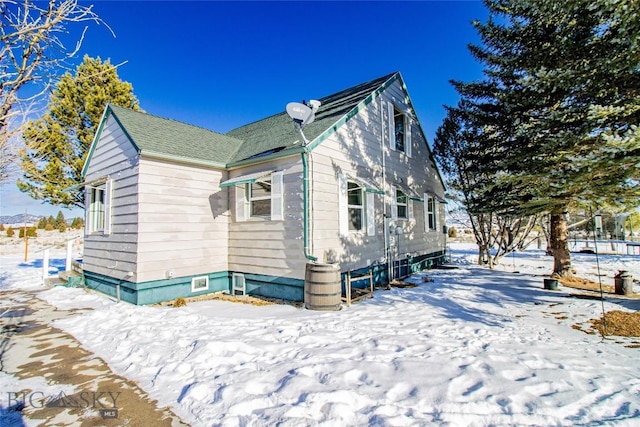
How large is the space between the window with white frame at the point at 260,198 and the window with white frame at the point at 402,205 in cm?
512

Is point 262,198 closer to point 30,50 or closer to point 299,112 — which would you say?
point 299,112

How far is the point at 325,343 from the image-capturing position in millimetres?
4734

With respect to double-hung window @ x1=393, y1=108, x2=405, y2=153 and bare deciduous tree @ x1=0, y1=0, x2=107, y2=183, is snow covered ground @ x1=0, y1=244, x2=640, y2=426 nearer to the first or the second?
bare deciduous tree @ x1=0, y1=0, x2=107, y2=183

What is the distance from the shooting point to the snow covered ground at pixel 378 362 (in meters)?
2.97

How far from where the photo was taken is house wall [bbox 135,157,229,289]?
750cm

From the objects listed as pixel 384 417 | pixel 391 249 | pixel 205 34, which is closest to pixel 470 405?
pixel 384 417

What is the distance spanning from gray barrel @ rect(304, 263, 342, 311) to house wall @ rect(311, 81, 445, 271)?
87cm

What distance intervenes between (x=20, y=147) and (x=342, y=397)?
456cm

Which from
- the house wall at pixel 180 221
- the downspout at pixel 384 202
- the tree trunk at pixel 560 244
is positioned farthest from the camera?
the downspout at pixel 384 202

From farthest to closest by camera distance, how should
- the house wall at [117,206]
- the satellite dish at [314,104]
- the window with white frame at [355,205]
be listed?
the window with white frame at [355,205] → the satellite dish at [314,104] → the house wall at [117,206]

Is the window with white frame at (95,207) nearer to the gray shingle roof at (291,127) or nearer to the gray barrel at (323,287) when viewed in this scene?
the gray shingle roof at (291,127)

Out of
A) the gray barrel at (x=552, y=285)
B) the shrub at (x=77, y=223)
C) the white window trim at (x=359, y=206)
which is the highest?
the shrub at (x=77, y=223)

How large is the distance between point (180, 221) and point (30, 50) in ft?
18.7

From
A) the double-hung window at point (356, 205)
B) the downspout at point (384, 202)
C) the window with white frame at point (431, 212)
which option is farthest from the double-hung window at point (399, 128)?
the double-hung window at point (356, 205)
